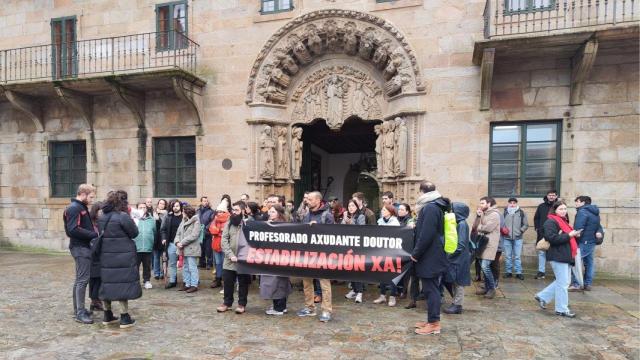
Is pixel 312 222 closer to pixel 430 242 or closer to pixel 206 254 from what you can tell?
pixel 430 242

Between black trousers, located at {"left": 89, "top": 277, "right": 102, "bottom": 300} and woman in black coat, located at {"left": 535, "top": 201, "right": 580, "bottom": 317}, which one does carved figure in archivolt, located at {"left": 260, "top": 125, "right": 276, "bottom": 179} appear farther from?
woman in black coat, located at {"left": 535, "top": 201, "right": 580, "bottom": 317}

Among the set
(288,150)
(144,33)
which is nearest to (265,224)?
(288,150)

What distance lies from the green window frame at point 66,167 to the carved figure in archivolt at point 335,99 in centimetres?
769

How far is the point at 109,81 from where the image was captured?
10.4m

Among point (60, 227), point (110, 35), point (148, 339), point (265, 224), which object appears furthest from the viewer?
point (60, 227)

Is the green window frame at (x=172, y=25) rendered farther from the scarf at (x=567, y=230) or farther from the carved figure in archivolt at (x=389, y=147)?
the scarf at (x=567, y=230)

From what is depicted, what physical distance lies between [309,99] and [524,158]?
5432 millimetres

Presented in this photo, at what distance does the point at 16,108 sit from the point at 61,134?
5.28ft

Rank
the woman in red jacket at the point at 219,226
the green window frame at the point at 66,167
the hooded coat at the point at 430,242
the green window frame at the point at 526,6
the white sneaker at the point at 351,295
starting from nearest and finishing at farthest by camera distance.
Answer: the hooded coat at the point at 430,242 < the white sneaker at the point at 351,295 < the woman in red jacket at the point at 219,226 < the green window frame at the point at 526,6 < the green window frame at the point at 66,167

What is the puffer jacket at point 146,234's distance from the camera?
7.46 m

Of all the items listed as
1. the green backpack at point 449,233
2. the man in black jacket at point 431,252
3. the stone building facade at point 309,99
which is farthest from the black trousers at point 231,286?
the stone building facade at point 309,99

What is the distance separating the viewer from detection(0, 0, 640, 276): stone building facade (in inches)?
331

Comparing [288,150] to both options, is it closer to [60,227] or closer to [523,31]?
[523,31]

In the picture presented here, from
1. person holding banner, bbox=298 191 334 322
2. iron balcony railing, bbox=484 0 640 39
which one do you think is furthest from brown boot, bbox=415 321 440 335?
iron balcony railing, bbox=484 0 640 39
